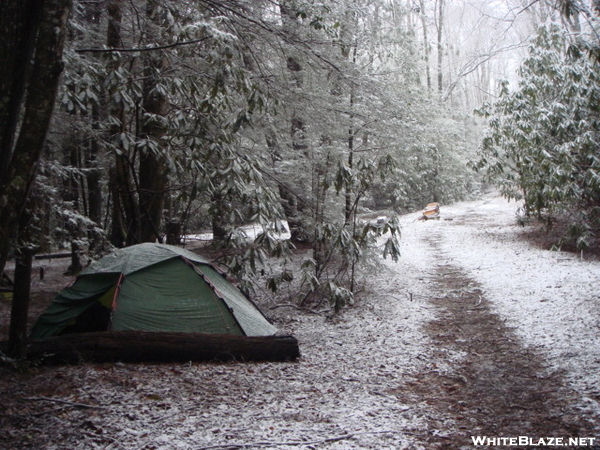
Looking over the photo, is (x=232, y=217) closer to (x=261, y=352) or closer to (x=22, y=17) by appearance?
(x=261, y=352)

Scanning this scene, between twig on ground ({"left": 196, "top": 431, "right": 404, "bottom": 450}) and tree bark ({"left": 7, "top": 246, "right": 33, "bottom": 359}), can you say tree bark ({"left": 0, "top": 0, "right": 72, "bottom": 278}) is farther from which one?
twig on ground ({"left": 196, "top": 431, "right": 404, "bottom": 450})

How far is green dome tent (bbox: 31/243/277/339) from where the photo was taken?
6160 mm

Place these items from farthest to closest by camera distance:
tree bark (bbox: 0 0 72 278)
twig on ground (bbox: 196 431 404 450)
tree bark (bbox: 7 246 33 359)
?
tree bark (bbox: 7 246 33 359), twig on ground (bbox: 196 431 404 450), tree bark (bbox: 0 0 72 278)

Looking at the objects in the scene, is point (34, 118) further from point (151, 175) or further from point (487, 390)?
point (151, 175)

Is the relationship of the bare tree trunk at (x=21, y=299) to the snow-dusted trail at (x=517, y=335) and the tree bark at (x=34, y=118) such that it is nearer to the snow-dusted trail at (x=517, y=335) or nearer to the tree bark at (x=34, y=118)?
the tree bark at (x=34, y=118)

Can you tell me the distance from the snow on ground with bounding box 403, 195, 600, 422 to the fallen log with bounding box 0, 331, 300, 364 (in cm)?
328

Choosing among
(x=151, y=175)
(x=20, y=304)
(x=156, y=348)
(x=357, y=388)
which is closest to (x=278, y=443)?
(x=357, y=388)

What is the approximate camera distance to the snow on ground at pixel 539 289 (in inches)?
220

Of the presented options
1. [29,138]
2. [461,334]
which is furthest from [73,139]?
[461,334]

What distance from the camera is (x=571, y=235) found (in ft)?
39.7

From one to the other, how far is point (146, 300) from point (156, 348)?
34.0 inches

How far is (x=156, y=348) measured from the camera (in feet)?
18.3

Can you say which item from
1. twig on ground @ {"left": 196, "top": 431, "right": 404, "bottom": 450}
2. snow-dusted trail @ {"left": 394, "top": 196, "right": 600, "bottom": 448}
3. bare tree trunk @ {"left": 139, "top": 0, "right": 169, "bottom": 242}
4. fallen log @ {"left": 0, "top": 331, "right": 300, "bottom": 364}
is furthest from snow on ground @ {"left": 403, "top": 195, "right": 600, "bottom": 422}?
bare tree trunk @ {"left": 139, "top": 0, "right": 169, "bottom": 242}

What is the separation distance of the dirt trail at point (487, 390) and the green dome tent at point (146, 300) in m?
2.58
